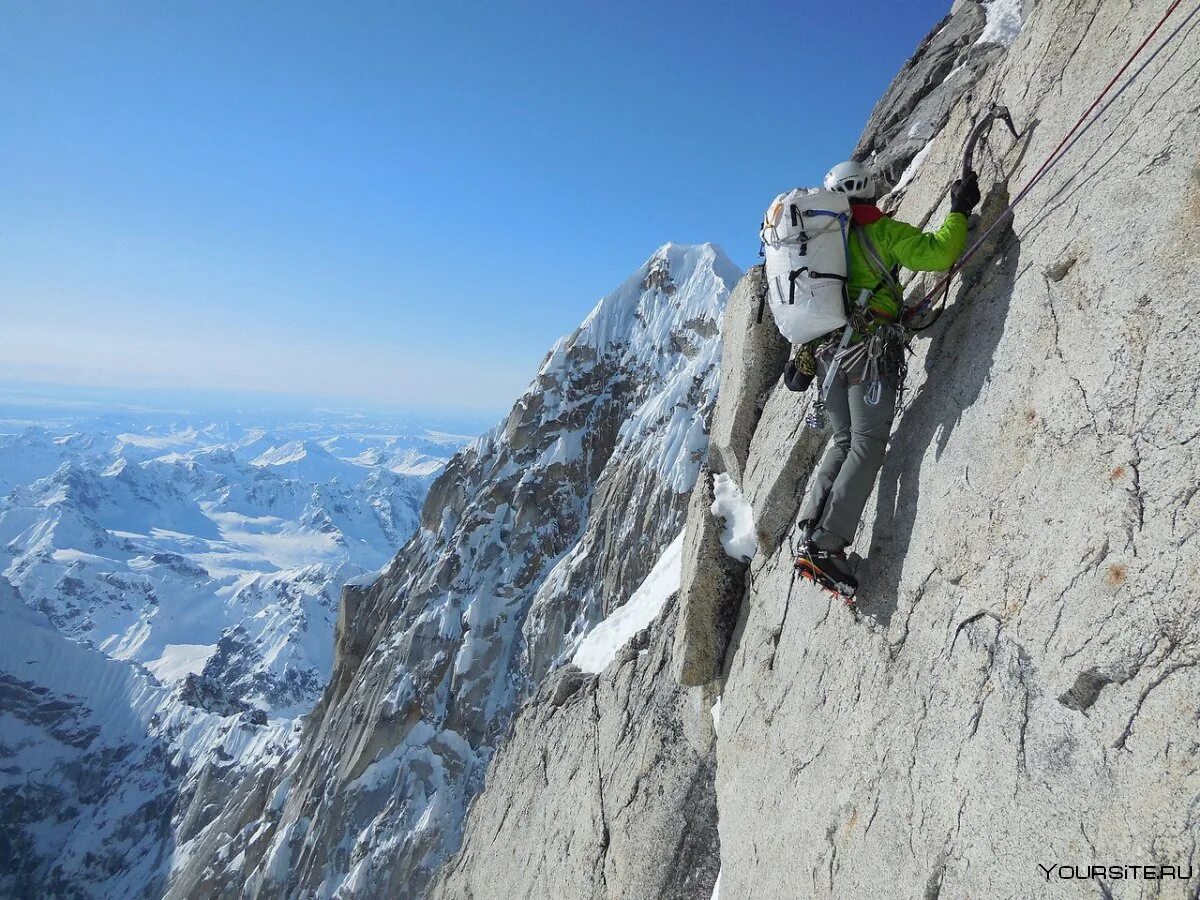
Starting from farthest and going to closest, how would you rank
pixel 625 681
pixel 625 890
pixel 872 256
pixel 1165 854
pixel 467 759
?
pixel 467 759, pixel 625 681, pixel 625 890, pixel 872 256, pixel 1165 854

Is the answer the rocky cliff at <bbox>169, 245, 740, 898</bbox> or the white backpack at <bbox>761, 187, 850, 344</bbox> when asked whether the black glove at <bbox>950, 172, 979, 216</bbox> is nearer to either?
the white backpack at <bbox>761, 187, 850, 344</bbox>

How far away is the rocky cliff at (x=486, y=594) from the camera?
48344 mm

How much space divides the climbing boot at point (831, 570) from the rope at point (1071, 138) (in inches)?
117

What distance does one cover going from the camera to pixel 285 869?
53156mm

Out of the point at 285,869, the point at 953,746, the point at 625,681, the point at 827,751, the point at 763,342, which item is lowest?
the point at 285,869

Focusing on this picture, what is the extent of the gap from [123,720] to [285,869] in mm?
170266

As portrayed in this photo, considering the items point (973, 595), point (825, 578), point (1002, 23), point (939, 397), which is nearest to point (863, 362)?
point (939, 397)

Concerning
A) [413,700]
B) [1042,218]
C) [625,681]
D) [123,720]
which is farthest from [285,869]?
[123,720]

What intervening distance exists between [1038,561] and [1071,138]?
4104 mm

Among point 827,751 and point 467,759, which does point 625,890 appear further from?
point 467,759

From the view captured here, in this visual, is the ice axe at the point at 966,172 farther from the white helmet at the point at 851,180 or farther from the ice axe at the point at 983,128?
the white helmet at the point at 851,180

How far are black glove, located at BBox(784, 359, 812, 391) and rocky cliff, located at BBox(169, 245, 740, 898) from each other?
36956 mm

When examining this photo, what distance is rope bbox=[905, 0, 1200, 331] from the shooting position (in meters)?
5.10

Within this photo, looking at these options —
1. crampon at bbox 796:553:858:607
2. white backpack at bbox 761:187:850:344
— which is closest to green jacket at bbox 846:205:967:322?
white backpack at bbox 761:187:850:344
